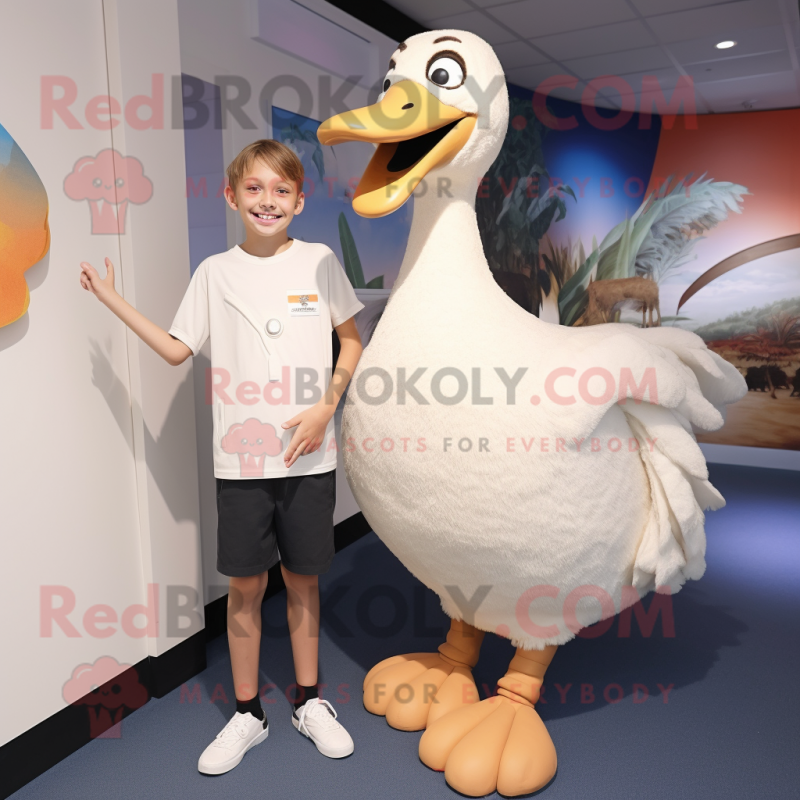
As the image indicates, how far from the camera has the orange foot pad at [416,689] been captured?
1522 millimetres

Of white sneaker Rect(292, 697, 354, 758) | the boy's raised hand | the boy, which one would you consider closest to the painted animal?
the boy

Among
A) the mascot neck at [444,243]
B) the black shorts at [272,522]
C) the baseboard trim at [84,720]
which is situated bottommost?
the baseboard trim at [84,720]

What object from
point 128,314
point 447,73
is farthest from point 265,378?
point 447,73

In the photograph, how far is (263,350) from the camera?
138 centimetres

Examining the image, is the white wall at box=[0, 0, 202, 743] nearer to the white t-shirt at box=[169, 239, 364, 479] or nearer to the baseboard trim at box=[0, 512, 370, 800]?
the baseboard trim at box=[0, 512, 370, 800]

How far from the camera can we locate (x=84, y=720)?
1.49m

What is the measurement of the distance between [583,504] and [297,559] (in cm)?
60

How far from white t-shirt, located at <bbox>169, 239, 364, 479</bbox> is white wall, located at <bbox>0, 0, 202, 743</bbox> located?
23 centimetres

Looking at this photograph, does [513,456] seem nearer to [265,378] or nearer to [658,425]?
[658,425]

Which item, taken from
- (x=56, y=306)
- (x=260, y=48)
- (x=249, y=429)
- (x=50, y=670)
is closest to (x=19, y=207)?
(x=56, y=306)

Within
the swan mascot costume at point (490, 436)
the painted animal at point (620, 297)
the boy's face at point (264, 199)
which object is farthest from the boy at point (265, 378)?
the painted animal at point (620, 297)

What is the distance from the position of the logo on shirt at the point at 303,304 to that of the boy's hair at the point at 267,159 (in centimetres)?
23

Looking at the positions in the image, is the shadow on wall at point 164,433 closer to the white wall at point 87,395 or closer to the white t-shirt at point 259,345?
the white wall at point 87,395

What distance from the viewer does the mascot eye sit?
1294 mm
